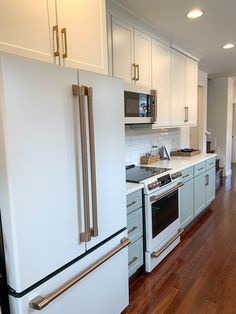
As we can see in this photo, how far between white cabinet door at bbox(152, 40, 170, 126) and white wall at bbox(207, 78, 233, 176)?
3.69 metres

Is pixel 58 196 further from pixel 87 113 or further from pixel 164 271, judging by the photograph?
pixel 164 271

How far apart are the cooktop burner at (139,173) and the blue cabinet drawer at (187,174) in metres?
0.31

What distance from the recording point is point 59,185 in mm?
1320

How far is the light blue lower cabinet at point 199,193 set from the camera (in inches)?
138

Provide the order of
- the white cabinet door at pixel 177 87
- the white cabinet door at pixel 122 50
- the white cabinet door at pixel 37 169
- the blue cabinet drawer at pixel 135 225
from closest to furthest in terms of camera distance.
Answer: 1. the white cabinet door at pixel 37 169
2. the blue cabinet drawer at pixel 135 225
3. the white cabinet door at pixel 122 50
4. the white cabinet door at pixel 177 87

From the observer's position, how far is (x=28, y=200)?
1.17 metres

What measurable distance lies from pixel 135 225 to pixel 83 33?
159 centimetres

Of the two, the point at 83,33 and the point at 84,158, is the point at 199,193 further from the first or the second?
the point at 83,33

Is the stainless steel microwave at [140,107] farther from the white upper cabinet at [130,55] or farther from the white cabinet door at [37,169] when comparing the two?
the white cabinet door at [37,169]

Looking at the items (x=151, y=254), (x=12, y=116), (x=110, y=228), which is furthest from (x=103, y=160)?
(x=151, y=254)

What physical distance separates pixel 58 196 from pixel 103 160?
1.32 feet

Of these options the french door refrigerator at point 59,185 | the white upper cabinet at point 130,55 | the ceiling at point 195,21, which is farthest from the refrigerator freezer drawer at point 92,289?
the ceiling at point 195,21

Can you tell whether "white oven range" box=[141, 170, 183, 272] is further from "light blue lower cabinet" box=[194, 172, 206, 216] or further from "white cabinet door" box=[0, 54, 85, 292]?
"white cabinet door" box=[0, 54, 85, 292]

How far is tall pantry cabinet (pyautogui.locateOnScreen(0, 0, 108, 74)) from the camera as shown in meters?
1.21
